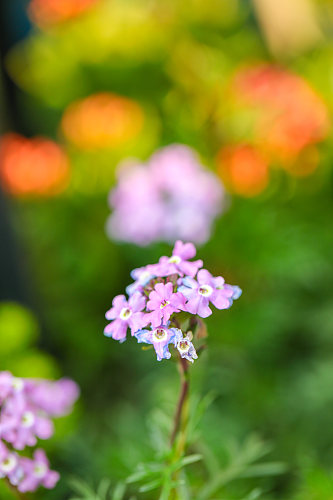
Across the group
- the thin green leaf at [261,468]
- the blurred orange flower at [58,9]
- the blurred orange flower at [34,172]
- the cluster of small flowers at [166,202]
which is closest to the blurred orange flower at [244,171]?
the cluster of small flowers at [166,202]

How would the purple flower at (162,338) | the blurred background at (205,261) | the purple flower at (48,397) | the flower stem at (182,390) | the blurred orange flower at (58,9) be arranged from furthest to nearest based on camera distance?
the blurred orange flower at (58,9)
the blurred background at (205,261)
the purple flower at (48,397)
the flower stem at (182,390)
the purple flower at (162,338)

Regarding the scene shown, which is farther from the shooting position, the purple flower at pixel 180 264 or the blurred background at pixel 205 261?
the blurred background at pixel 205 261

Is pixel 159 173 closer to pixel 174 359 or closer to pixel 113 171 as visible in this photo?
pixel 113 171

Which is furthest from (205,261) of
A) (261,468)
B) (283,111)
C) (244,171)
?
(261,468)

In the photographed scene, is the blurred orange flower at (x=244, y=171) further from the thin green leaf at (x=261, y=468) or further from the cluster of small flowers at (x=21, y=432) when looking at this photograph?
the cluster of small flowers at (x=21, y=432)

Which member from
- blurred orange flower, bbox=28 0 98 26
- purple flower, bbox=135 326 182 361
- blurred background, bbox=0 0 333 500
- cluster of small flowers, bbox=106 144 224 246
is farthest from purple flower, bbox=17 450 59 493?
blurred orange flower, bbox=28 0 98 26

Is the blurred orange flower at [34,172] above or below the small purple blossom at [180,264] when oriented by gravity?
above

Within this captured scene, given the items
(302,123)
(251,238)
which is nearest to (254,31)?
(302,123)
